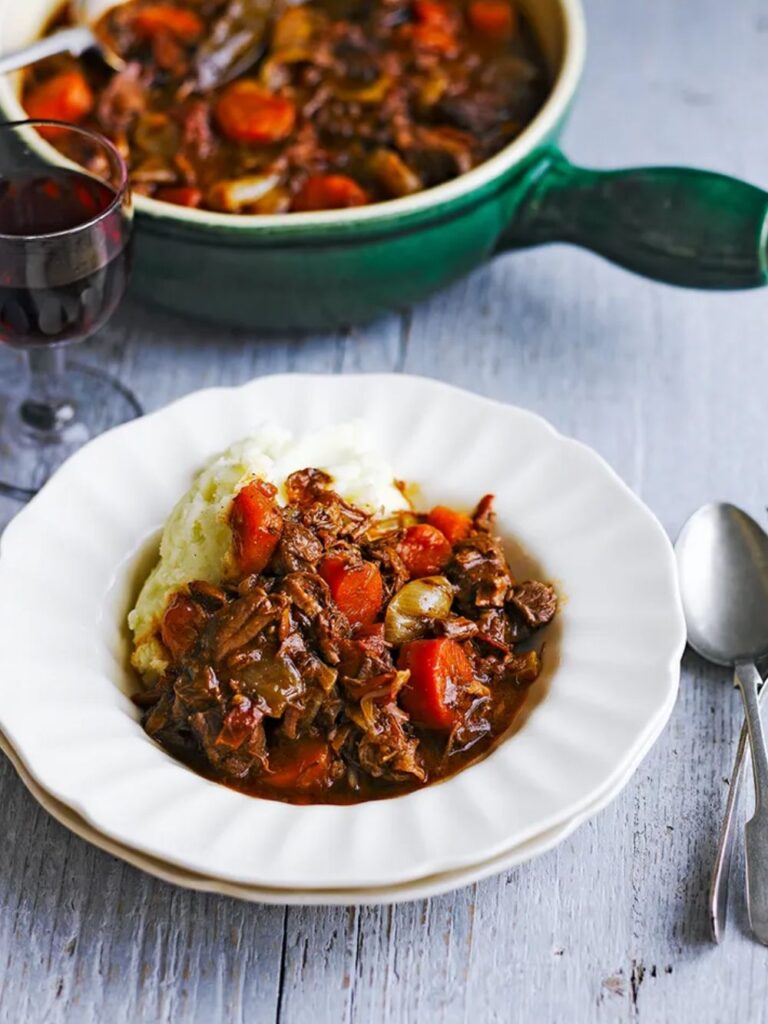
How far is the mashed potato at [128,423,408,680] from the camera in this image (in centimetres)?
317

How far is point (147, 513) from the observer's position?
3457 millimetres

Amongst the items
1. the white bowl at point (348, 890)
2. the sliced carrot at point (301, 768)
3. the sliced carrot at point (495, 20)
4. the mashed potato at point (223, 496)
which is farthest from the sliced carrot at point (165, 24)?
the white bowl at point (348, 890)

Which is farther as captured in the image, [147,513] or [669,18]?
[669,18]

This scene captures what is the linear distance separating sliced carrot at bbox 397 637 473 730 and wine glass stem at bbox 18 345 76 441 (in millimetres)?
1727

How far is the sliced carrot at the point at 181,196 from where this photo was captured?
423cm

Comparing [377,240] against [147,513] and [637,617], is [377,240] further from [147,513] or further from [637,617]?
[637,617]

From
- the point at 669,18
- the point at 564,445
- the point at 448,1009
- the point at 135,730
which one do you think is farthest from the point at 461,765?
the point at 669,18

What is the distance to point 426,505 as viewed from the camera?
356cm

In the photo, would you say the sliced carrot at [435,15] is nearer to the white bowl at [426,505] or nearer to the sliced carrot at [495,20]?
the sliced carrot at [495,20]

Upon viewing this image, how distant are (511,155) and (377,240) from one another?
1.67ft

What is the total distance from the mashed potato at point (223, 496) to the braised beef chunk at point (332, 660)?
0.05 metres

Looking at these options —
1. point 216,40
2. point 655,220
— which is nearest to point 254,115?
point 216,40

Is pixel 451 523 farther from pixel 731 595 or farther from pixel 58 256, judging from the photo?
pixel 58 256

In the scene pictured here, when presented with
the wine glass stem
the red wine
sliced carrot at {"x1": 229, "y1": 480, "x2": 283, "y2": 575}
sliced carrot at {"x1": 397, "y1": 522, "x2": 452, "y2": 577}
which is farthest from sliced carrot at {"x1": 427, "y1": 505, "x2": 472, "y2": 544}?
the wine glass stem
